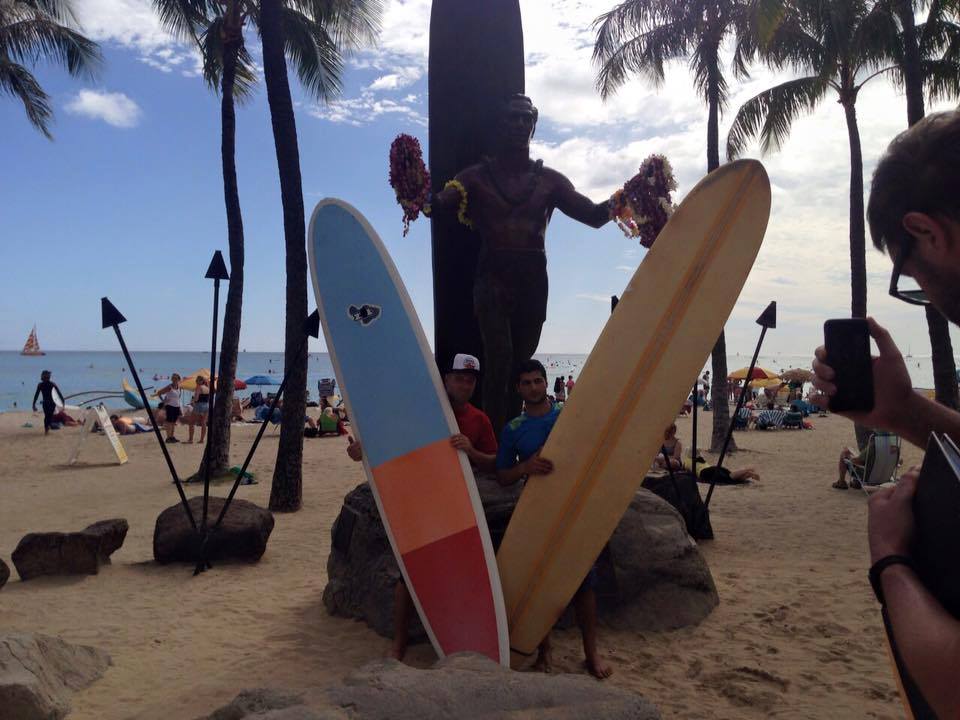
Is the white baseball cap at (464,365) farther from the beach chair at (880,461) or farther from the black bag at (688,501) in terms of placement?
the beach chair at (880,461)

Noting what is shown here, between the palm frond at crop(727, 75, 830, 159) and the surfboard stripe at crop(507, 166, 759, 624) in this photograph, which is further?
the palm frond at crop(727, 75, 830, 159)

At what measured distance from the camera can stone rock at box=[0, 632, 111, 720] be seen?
2.82m

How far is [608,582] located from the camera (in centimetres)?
436

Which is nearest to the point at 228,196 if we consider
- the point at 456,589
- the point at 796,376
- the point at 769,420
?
the point at 456,589

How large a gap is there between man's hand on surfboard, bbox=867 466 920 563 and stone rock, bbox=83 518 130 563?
5.89m

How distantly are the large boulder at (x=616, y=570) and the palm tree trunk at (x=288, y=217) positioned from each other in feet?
13.0

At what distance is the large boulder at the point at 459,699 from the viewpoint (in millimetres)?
1963

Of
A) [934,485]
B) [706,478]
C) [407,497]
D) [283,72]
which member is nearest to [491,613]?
[407,497]

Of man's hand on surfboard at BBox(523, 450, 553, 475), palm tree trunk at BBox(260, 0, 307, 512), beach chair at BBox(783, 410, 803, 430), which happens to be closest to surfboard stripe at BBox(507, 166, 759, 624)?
man's hand on surfboard at BBox(523, 450, 553, 475)

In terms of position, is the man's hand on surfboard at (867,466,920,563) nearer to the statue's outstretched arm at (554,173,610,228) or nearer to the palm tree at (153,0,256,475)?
the statue's outstretched arm at (554,173,610,228)

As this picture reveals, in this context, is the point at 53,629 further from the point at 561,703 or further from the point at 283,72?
the point at 283,72

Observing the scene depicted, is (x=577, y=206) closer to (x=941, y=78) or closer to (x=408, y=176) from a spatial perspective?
(x=408, y=176)

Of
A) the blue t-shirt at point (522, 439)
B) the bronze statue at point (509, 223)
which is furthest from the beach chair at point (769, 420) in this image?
the blue t-shirt at point (522, 439)

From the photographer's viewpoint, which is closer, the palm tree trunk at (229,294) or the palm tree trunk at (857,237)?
the palm tree trunk at (229,294)
